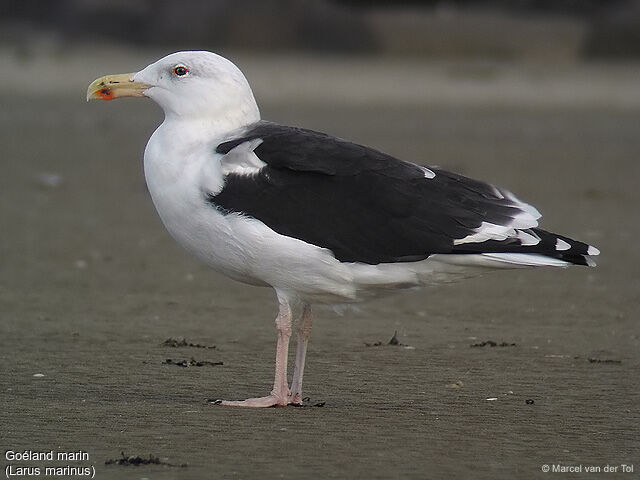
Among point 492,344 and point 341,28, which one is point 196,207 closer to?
point 492,344

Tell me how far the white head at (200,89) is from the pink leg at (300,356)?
1.05m

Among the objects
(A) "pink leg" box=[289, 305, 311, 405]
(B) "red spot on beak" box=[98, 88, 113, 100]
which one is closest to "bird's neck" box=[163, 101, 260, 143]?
(B) "red spot on beak" box=[98, 88, 113, 100]

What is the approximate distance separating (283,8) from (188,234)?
98.2ft

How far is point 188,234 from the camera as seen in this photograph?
677 centimetres

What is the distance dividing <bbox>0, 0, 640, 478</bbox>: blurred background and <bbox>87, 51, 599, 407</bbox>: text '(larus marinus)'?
2.15 ft

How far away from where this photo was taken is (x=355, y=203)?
6.76 meters

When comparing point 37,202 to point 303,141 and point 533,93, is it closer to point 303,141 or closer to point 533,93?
point 303,141

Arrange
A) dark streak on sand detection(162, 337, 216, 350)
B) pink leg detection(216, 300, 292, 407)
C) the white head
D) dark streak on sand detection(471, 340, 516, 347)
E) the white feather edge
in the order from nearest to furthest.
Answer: the white feather edge, pink leg detection(216, 300, 292, 407), the white head, dark streak on sand detection(162, 337, 216, 350), dark streak on sand detection(471, 340, 516, 347)

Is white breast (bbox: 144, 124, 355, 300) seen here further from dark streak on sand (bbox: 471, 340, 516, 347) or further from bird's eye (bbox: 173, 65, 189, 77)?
dark streak on sand (bbox: 471, 340, 516, 347)

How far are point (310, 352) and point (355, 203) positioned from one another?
1.79 meters

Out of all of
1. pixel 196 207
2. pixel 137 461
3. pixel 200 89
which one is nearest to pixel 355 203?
pixel 196 207

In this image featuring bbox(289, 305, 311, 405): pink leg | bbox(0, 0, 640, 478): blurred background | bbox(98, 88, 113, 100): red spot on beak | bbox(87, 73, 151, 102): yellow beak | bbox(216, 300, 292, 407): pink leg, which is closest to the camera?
bbox(0, 0, 640, 478): blurred background

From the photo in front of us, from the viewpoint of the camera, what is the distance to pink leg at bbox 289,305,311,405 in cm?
695

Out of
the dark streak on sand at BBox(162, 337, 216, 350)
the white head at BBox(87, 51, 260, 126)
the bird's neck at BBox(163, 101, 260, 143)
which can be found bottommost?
the dark streak on sand at BBox(162, 337, 216, 350)
